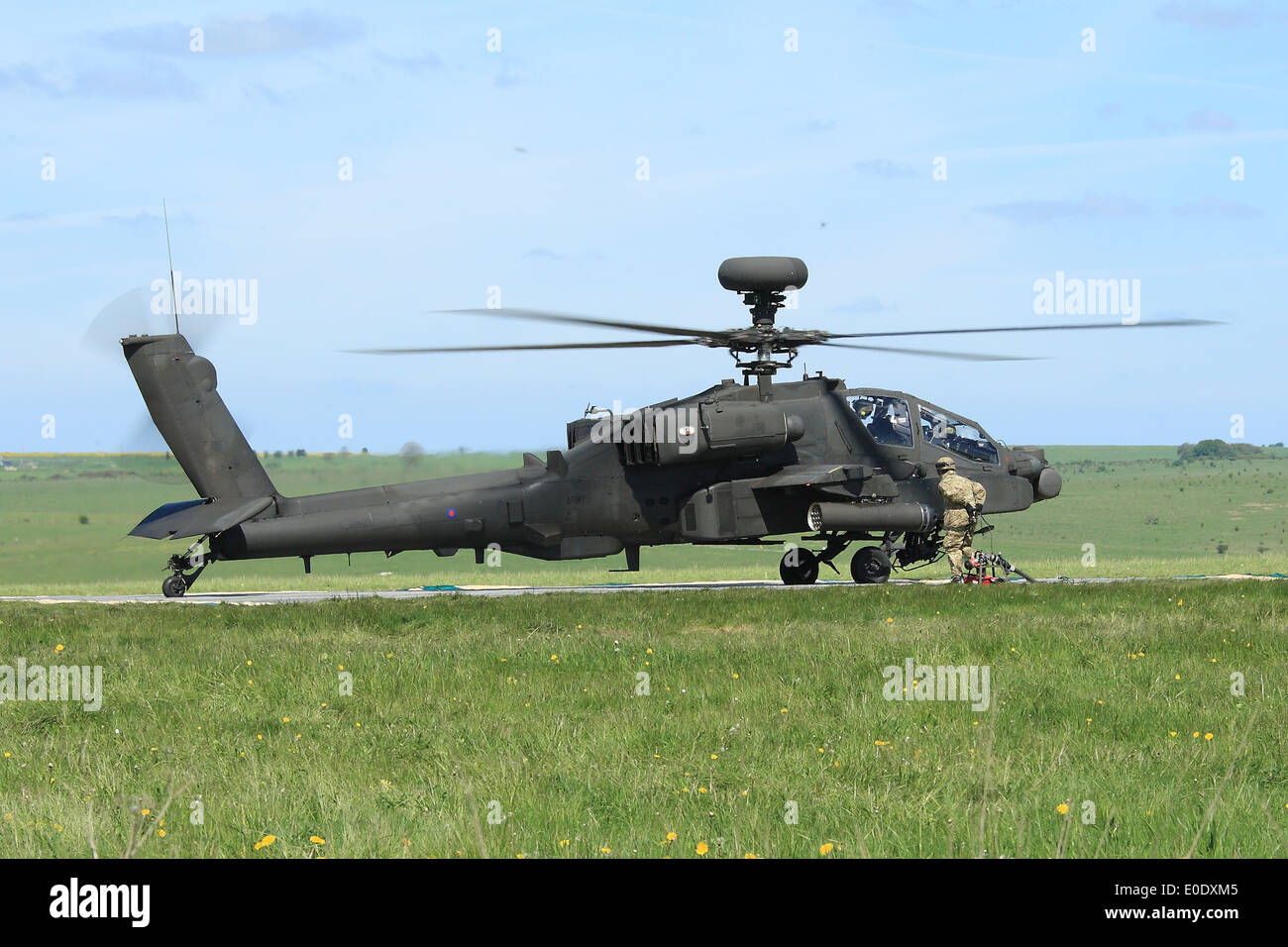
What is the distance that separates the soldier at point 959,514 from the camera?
22562mm

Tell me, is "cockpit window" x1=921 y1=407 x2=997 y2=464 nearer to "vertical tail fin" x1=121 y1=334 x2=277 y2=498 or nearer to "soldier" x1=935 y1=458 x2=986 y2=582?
"soldier" x1=935 y1=458 x2=986 y2=582

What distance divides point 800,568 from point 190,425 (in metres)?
11.8

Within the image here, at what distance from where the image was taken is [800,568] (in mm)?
25219

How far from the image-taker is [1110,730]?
10.2m

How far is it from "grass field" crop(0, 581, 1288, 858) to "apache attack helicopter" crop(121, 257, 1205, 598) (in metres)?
4.96

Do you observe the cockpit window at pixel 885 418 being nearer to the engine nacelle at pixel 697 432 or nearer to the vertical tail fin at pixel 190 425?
the engine nacelle at pixel 697 432

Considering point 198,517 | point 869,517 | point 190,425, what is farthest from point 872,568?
point 190,425

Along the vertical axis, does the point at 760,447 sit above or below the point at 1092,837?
above

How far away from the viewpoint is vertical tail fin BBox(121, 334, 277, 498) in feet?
76.2

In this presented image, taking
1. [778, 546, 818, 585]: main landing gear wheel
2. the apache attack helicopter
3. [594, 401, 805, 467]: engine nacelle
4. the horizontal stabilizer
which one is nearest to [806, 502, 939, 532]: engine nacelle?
the apache attack helicopter

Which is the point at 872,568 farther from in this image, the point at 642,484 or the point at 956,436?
the point at 642,484

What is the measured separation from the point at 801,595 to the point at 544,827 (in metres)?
12.7
